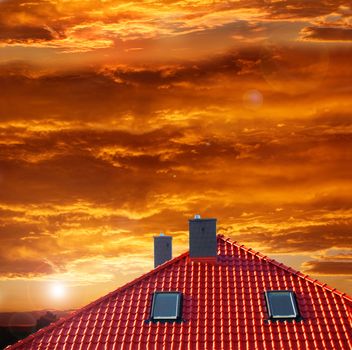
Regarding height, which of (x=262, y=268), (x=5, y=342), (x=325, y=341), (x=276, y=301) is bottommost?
(x=325, y=341)

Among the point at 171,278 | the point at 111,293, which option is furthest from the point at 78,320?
the point at 171,278

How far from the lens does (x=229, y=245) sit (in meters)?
28.9

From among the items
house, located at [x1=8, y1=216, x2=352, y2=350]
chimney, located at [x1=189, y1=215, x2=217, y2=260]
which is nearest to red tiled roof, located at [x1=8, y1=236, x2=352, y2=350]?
house, located at [x1=8, y1=216, x2=352, y2=350]

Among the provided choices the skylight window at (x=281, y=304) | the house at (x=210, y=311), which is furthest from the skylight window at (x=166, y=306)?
the skylight window at (x=281, y=304)

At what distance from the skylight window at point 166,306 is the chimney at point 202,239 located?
8.51ft

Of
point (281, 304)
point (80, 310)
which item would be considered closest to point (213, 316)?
point (281, 304)

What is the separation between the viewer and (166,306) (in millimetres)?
24781

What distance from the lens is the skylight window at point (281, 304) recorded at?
24.1 m

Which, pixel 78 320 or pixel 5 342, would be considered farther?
pixel 5 342

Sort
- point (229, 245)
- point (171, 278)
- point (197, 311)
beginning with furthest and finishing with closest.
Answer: point (229, 245)
point (171, 278)
point (197, 311)

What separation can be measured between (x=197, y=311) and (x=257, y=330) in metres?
2.20

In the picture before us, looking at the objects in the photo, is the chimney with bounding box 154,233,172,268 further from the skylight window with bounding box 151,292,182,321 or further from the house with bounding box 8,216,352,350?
the skylight window with bounding box 151,292,182,321

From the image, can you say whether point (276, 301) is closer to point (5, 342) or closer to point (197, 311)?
point (197, 311)

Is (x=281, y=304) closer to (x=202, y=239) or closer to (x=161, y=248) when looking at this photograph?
(x=202, y=239)
